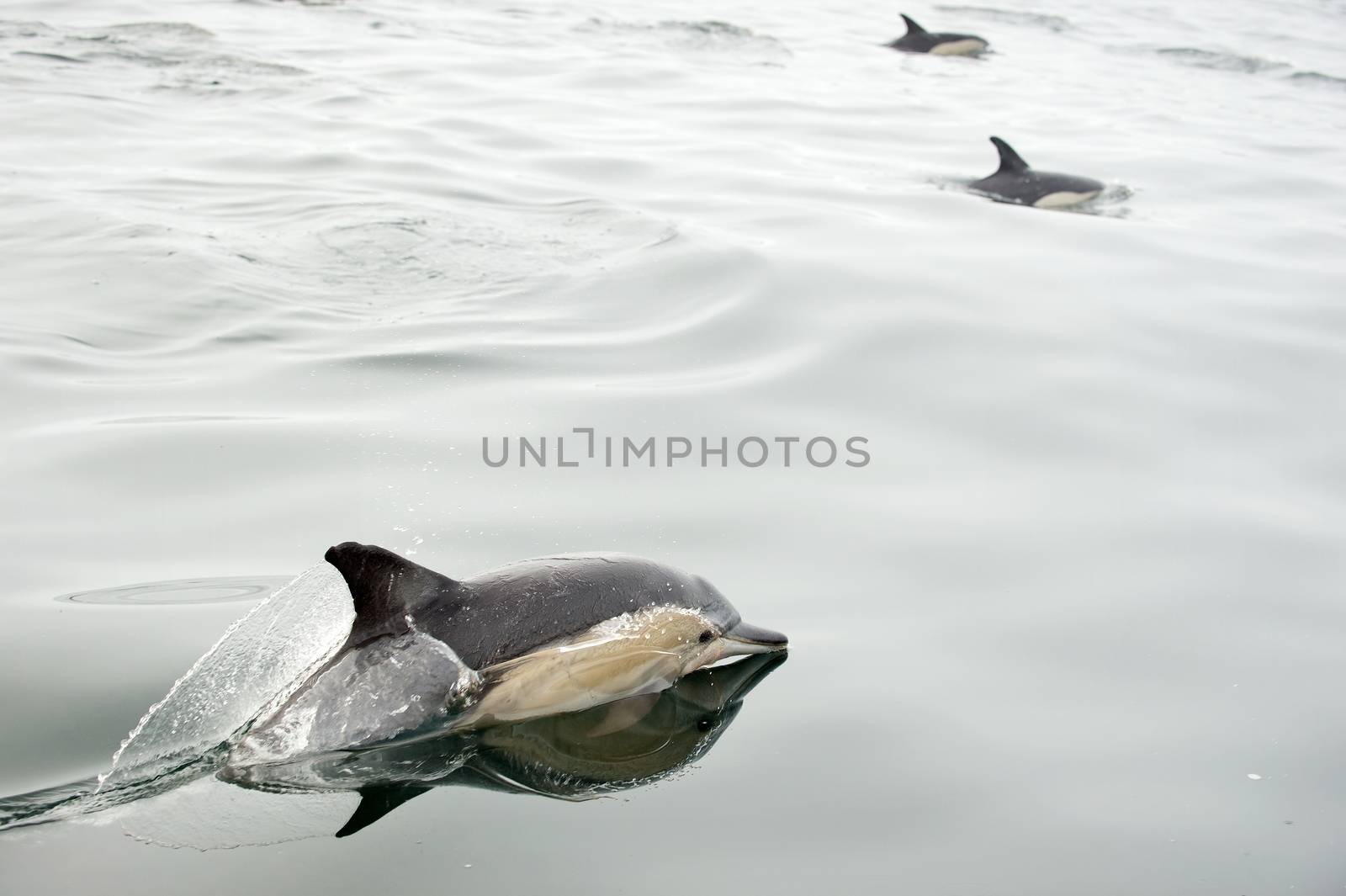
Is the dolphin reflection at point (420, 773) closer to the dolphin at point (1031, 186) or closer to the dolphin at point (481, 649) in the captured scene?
the dolphin at point (481, 649)

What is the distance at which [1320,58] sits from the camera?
71.0 feet

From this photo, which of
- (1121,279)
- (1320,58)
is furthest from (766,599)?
(1320,58)

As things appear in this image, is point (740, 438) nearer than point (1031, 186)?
Yes

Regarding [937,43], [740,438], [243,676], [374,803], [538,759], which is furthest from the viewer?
[937,43]

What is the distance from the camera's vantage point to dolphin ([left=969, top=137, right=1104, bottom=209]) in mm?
10922

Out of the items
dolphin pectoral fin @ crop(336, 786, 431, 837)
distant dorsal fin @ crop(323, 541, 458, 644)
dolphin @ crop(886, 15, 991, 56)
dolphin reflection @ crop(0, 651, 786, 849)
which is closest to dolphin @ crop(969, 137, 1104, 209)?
dolphin reflection @ crop(0, 651, 786, 849)

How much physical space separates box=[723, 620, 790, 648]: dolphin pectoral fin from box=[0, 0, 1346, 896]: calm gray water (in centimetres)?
17

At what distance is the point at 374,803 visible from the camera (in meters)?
3.48

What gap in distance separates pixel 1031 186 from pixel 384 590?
28.7 ft

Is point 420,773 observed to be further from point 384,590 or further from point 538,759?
point 384,590

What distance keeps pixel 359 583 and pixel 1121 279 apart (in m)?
6.71

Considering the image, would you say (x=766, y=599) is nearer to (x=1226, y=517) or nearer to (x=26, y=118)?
(x=1226, y=517)
